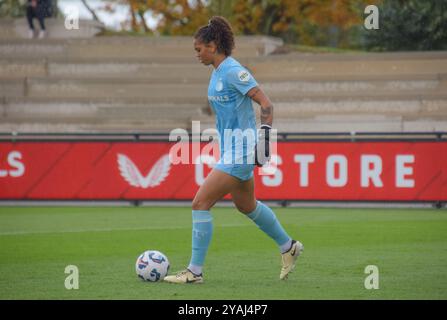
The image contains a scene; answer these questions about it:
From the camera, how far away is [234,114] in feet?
33.5

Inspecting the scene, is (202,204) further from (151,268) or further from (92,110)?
(92,110)

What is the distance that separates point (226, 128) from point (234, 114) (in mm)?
160

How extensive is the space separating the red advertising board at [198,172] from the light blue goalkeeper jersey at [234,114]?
11.1 m

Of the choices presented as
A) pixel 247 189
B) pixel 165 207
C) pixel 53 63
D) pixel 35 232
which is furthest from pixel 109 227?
pixel 53 63

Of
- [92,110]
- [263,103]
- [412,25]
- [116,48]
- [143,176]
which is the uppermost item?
[263,103]

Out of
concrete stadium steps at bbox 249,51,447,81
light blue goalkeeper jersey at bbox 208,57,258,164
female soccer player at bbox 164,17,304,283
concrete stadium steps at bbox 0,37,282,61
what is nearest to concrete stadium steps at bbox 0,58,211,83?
concrete stadium steps at bbox 0,37,282,61

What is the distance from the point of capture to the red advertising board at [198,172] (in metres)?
21.1

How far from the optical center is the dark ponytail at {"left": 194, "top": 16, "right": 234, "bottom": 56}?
10281 mm

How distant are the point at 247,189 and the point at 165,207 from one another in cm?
1196

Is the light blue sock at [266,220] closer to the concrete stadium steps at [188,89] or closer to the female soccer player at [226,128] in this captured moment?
the female soccer player at [226,128]

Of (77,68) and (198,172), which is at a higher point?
(77,68)

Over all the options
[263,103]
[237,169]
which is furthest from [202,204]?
[263,103]

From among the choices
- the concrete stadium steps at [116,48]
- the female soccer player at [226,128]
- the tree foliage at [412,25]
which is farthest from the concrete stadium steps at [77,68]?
the female soccer player at [226,128]

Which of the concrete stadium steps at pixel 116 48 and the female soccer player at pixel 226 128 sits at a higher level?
the female soccer player at pixel 226 128
